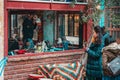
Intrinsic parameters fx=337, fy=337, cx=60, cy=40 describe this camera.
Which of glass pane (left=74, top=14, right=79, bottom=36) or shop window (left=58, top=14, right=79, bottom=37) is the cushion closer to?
shop window (left=58, top=14, right=79, bottom=37)

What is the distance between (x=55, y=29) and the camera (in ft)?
32.6

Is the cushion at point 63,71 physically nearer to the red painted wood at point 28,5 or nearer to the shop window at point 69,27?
the shop window at point 69,27

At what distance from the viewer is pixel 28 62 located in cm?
908

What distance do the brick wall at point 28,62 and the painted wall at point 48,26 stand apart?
18.9 inches

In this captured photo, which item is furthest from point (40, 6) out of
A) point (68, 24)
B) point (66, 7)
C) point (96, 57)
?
point (96, 57)

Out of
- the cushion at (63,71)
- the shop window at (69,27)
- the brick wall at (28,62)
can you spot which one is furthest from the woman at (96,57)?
the shop window at (69,27)

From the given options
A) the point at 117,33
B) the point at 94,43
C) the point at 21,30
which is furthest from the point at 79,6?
the point at 117,33

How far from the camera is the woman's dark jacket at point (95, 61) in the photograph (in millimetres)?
9180

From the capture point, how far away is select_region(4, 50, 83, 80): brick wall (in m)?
8.69

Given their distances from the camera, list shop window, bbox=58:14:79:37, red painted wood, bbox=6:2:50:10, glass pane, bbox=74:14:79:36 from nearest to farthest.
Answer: red painted wood, bbox=6:2:50:10 → shop window, bbox=58:14:79:37 → glass pane, bbox=74:14:79:36

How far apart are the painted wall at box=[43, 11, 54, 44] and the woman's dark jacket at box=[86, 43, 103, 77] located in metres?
1.27

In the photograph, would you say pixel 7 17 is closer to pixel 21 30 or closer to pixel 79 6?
pixel 21 30

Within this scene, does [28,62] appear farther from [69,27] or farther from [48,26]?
[69,27]

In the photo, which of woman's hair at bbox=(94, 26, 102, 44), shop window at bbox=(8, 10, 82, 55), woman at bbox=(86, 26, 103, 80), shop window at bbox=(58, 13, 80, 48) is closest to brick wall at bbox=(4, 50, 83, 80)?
shop window at bbox=(8, 10, 82, 55)
